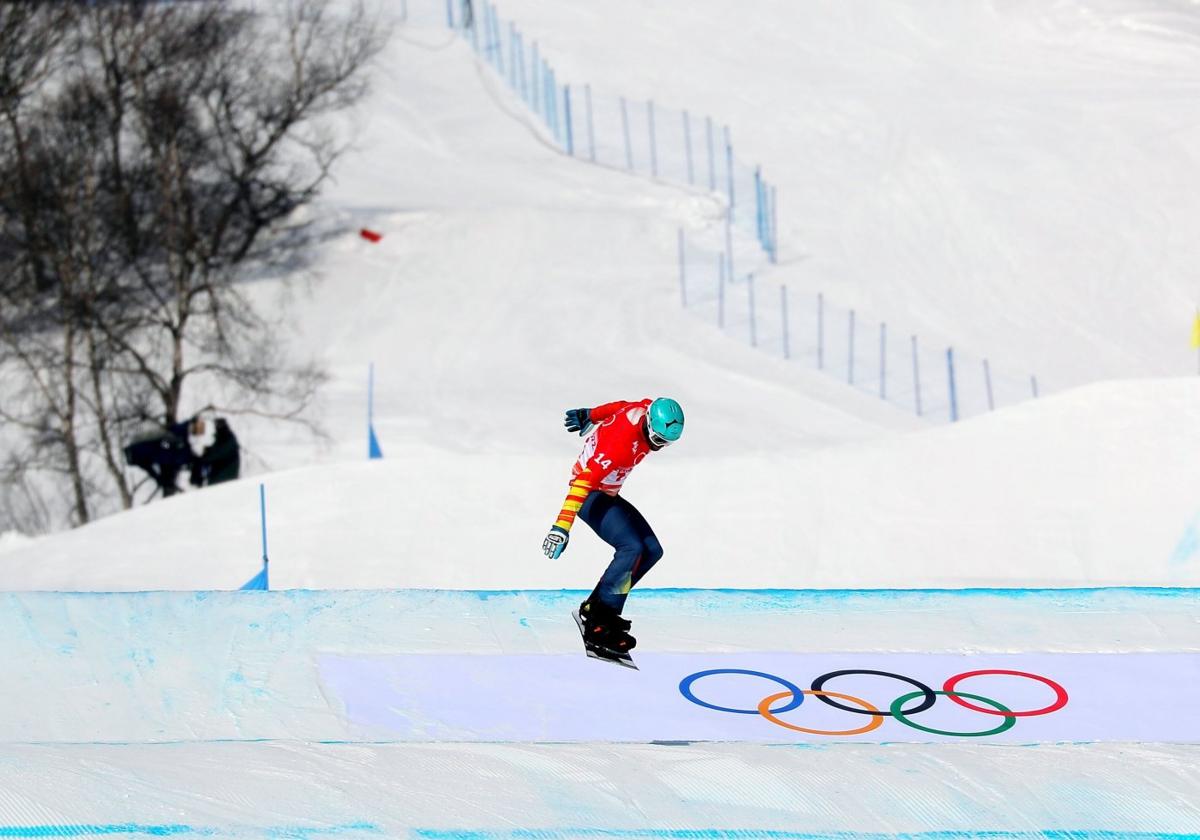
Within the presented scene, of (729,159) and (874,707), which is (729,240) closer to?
(729,159)

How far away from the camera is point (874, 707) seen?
9.18m

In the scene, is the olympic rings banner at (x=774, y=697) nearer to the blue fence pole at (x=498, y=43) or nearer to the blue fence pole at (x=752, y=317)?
the blue fence pole at (x=752, y=317)

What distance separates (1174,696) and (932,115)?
32.0 metres

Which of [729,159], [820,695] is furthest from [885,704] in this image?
[729,159]

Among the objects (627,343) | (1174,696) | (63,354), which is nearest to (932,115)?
(627,343)

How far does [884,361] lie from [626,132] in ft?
44.8

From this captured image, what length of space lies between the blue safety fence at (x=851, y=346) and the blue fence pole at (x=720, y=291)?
0.07 feet

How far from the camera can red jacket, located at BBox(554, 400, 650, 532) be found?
332 inches

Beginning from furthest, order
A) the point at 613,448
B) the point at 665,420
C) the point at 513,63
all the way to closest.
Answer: the point at 513,63 < the point at 613,448 < the point at 665,420

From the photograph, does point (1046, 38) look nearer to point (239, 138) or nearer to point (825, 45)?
point (825, 45)

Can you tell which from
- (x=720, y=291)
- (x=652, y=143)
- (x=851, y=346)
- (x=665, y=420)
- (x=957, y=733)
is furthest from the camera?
(x=652, y=143)

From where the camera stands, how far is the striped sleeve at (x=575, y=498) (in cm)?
811

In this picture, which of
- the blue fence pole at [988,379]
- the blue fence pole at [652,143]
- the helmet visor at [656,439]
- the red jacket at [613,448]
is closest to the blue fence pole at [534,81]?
the blue fence pole at [652,143]

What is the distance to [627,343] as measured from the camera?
30875 mm
